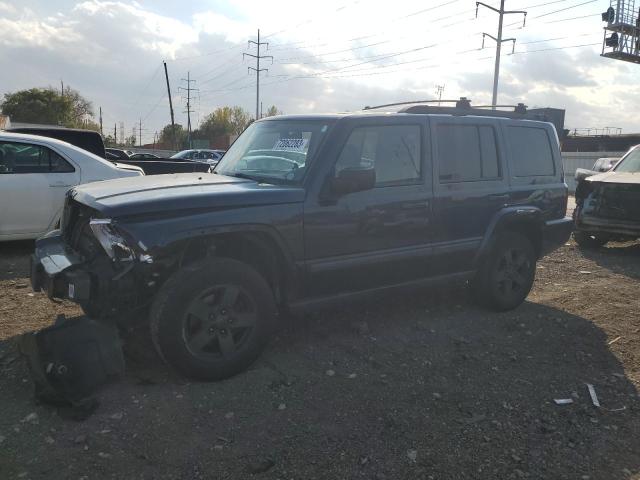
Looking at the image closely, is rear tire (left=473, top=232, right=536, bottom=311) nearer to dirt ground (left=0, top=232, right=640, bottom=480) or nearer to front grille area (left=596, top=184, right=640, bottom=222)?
dirt ground (left=0, top=232, right=640, bottom=480)

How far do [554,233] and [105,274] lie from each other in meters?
4.45

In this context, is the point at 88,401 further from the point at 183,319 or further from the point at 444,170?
the point at 444,170

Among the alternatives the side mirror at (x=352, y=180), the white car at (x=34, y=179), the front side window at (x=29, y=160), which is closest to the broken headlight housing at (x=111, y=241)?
the side mirror at (x=352, y=180)

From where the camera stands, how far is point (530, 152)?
5.49m

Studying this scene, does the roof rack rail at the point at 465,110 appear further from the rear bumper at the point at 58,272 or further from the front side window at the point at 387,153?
the rear bumper at the point at 58,272

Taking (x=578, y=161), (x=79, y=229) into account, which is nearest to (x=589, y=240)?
(x=79, y=229)

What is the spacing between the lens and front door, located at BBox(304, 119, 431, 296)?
392 cm

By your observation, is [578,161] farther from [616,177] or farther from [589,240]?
[616,177]

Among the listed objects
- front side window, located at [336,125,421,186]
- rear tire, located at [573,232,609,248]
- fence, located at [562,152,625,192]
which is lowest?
rear tire, located at [573,232,609,248]

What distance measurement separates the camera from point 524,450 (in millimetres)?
3016

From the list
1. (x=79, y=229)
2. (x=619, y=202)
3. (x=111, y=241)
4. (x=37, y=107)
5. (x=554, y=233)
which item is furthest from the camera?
(x=37, y=107)

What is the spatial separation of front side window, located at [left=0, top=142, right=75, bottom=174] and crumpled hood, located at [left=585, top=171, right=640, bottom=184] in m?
7.74

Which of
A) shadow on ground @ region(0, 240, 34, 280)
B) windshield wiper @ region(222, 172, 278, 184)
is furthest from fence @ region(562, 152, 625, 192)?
windshield wiper @ region(222, 172, 278, 184)

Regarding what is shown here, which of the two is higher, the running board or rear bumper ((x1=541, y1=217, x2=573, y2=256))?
rear bumper ((x1=541, y1=217, x2=573, y2=256))
